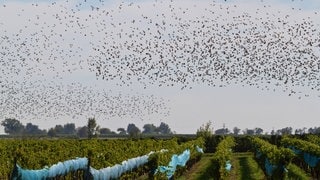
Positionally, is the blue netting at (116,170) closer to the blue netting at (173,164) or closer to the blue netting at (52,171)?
the blue netting at (173,164)

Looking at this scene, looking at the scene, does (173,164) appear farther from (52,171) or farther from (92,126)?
(92,126)

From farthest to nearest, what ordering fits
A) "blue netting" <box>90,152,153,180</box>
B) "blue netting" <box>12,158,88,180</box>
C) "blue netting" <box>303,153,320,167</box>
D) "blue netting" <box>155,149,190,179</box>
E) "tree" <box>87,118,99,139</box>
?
"tree" <box>87,118,99,139</box>, "blue netting" <box>303,153,320,167</box>, "blue netting" <box>155,149,190,179</box>, "blue netting" <box>90,152,153,180</box>, "blue netting" <box>12,158,88,180</box>

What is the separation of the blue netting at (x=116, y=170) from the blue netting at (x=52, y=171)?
7.87 feet

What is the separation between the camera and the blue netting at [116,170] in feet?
73.7

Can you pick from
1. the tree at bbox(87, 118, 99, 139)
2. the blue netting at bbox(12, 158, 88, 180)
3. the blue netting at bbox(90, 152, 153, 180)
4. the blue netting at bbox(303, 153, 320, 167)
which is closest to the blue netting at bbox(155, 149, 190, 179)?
the blue netting at bbox(90, 152, 153, 180)

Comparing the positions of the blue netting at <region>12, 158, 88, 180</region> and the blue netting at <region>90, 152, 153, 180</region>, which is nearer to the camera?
the blue netting at <region>12, 158, 88, 180</region>

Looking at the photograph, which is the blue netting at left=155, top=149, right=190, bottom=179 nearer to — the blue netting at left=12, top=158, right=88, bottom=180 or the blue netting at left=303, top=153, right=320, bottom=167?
the blue netting at left=12, top=158, right=88, bottom=180

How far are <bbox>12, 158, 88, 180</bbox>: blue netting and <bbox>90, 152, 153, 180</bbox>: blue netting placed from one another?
2398mm

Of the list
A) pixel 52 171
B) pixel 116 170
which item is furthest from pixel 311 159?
pixel 52 171

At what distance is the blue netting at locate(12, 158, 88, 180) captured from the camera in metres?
21.1

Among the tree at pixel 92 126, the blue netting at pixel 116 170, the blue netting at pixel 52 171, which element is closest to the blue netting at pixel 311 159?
the blue netting at pixel 116 170

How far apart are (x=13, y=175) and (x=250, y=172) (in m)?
24.5

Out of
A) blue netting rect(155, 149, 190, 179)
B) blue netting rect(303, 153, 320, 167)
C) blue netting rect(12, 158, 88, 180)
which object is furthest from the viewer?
blue netting rect(303, 153, 320, 167)

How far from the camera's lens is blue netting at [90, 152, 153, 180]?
73.7 ft
